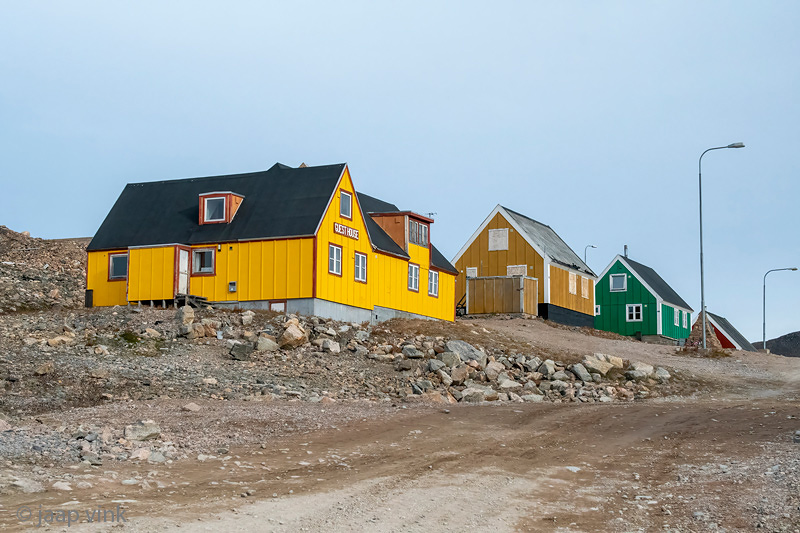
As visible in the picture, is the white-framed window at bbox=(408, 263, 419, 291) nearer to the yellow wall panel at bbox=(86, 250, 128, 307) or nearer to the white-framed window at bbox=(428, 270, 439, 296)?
the white-framed window at bbox=(428, 270, 439, 296)

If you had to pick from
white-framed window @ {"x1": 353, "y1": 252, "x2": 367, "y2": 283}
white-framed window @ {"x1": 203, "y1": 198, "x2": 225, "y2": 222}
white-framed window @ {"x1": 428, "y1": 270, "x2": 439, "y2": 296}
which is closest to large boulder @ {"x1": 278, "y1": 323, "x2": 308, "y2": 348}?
white-framed window @ {"x1": 353, "y1": 252, "x2": 367, "y2": 283}

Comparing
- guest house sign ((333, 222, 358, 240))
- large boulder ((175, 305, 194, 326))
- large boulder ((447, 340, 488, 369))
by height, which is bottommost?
large boulder ((447, 340, 488, 369))

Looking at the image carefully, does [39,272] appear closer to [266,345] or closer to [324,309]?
[324,309]

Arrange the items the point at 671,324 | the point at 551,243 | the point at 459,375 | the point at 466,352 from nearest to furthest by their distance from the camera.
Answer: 1. the point at 459,375
2. the point at 466,352
3. the point at 551,243
4. the point at 671,324

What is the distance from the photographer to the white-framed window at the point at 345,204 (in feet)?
121

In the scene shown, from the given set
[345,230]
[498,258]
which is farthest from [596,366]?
[498,258]

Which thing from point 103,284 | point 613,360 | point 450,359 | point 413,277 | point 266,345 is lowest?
point 613,360

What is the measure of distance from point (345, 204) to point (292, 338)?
8.83 metres

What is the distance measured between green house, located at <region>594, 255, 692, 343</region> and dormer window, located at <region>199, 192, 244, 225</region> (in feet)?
97.7

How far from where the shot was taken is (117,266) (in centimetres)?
3844

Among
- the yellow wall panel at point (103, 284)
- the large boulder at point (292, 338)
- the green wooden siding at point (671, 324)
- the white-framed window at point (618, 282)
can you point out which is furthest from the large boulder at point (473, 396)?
the white-framed window at point (618, 282)

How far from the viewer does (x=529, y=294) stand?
5050cm

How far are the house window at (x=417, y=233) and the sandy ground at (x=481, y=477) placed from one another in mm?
20511

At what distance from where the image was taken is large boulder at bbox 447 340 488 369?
30570 millimetres
